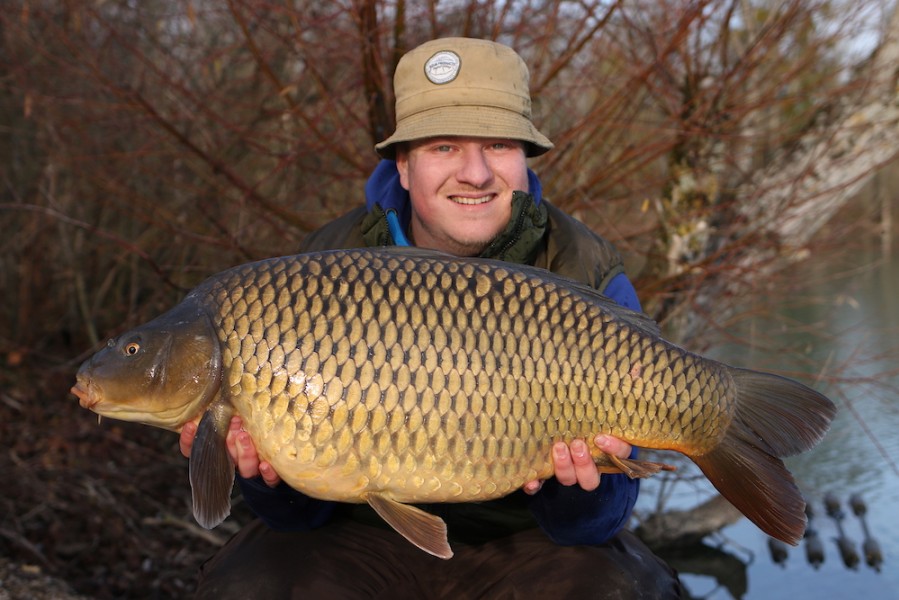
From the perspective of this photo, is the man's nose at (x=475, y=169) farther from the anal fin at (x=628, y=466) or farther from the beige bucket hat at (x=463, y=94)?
the anal fin at (x=628, y=466)

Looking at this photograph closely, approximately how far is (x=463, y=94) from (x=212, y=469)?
96cm

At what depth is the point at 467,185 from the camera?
196 cm

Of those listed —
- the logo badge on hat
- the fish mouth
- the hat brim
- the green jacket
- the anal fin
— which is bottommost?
the anal fin

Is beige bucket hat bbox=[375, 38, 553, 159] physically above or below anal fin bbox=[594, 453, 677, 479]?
above

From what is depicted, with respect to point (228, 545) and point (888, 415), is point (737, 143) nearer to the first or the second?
point (888, 415)

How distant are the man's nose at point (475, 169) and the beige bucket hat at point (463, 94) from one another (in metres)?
0.07

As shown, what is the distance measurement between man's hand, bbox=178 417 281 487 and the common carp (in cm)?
2

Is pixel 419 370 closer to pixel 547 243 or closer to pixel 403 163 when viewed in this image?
pixel 547 243

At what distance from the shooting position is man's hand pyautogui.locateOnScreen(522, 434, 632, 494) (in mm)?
1526

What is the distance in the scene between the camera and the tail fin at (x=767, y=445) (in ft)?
4.99

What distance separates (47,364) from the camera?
4.19 meters

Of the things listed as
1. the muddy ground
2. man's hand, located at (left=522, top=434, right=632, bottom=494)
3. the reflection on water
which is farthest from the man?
the reflection on water

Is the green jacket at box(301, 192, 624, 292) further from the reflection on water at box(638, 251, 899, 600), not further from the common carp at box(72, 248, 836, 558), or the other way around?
the reflection on water at box(638, 251, 899, 600)

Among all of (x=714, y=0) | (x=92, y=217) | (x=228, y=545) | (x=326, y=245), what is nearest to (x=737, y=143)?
(x=714, y=0)
